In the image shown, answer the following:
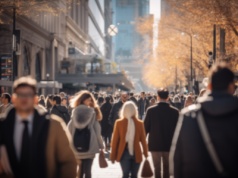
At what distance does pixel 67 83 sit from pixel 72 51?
4.07 m

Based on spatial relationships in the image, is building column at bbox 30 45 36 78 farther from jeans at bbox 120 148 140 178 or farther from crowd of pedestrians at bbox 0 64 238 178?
crowd of pedestrians at bbox 0 64 238 178

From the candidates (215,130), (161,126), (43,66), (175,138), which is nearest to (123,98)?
(161,126)

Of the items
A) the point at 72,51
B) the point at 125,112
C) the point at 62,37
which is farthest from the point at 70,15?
the point at 125,112

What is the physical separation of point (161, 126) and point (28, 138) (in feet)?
17.4

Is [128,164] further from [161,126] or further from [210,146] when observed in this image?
[210,146]

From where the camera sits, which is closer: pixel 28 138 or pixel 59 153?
pixel 28 138

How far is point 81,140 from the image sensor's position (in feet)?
32.1

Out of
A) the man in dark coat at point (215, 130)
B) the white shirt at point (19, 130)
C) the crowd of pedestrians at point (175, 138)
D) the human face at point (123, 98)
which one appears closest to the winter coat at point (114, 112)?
the human face at point (123, 98)

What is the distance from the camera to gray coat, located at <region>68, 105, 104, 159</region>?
9797 mm

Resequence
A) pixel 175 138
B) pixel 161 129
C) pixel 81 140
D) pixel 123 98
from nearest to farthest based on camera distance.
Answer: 1. pixel 175 138
2. pixel 81 140
3. pixel 161 129
4. pixel 123 98

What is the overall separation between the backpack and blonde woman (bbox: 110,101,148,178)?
1.43ft

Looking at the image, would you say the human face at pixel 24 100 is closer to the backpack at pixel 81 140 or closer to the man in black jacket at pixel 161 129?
the backpack at pixel 81 140

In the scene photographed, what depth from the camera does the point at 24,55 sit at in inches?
2026

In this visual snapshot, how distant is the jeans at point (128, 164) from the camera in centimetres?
987
